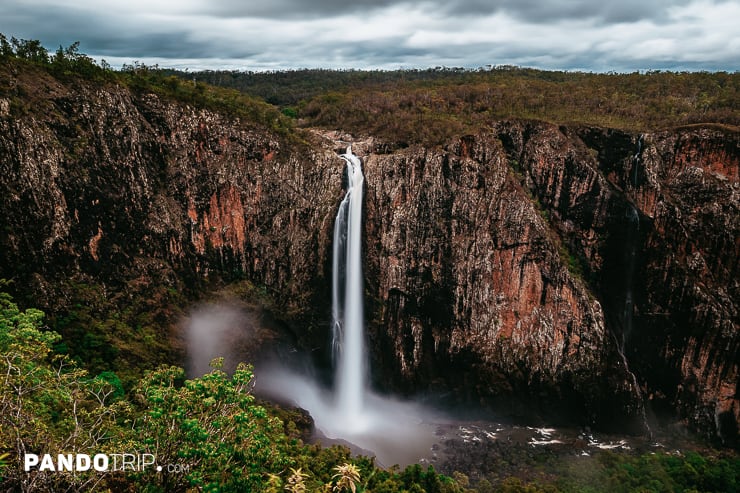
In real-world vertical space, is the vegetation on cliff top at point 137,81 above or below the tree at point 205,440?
above

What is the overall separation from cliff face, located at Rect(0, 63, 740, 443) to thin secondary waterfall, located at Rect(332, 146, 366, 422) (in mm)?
668

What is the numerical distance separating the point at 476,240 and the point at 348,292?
7698 millimetres

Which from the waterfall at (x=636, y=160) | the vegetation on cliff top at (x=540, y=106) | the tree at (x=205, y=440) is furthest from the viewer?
the vegetation on cliff top at (x=540, y=106)

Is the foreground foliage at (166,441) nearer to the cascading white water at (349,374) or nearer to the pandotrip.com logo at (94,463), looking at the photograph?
the pandotrip.com logo at (94,463)

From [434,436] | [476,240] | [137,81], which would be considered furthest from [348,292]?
[137,81]

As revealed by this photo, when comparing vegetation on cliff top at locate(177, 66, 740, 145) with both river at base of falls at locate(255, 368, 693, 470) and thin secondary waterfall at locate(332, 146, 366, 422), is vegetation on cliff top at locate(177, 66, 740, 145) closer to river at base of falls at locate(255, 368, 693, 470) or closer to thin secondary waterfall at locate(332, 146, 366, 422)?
thin secondary waterfall at locate(332, 146, 366, 422)

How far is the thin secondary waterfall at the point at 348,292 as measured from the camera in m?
26.0

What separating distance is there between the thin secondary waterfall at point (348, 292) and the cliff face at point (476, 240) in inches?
26.3

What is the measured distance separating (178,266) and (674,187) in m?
25.6

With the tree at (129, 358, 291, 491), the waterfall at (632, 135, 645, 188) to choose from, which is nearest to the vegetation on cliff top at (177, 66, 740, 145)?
the waterfall at (632, 135, 645, 188)

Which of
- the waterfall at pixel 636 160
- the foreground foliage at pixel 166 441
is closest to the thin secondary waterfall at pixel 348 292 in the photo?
the waterfall at pixel 636 160

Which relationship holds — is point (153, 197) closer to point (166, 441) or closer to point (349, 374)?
point (349, 374)

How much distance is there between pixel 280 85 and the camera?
69.2m

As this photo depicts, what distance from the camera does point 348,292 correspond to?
26078 millimetres
